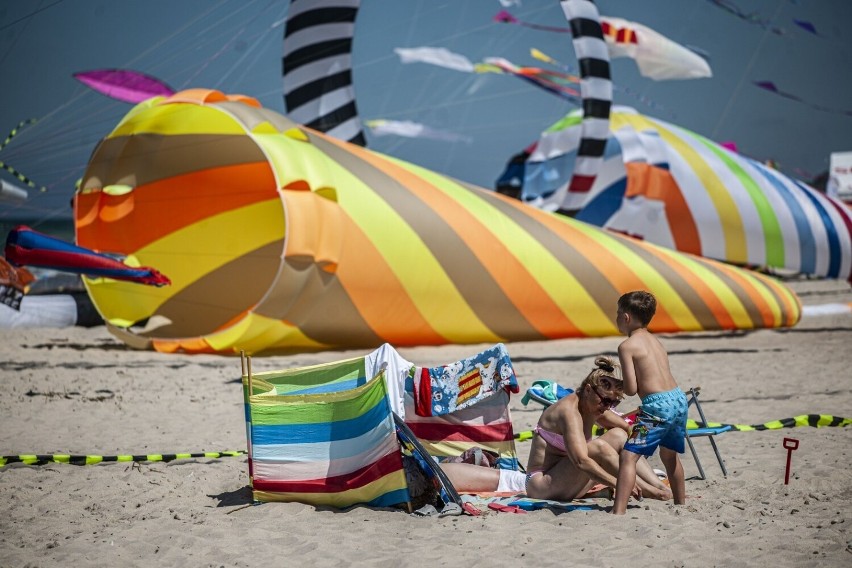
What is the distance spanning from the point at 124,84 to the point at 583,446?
651 centimetres

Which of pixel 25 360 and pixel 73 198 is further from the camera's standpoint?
pixel 73 198

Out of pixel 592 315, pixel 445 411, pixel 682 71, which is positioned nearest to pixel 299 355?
pixel 592 315

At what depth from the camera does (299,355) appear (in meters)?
7.77

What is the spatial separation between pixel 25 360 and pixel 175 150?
6.79ft

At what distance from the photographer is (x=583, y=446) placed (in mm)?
3504

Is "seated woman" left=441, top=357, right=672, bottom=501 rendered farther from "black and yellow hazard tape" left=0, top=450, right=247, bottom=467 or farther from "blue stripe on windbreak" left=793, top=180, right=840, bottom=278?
"blue stripe on windbreak" left=793, top=180, right=840, bottom=278

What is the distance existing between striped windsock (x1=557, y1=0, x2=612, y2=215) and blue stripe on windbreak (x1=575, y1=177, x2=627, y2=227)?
3343 mm

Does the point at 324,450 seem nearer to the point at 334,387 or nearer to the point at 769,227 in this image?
the point at 334,387

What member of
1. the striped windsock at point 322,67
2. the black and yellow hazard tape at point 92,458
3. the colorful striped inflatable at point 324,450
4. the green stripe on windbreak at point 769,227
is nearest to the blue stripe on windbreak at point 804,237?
the green stripe on windbreak at point 769,227

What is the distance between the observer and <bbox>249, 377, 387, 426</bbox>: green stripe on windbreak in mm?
3562

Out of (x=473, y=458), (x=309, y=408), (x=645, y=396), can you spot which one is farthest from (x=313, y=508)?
(x=645, y=396)

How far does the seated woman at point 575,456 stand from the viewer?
3496mm

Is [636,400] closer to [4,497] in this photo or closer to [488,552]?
[488,552]

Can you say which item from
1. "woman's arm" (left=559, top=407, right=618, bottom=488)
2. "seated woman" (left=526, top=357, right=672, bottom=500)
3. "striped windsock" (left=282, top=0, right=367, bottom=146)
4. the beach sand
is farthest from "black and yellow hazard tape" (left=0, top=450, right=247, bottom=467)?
"striped windsock" (left=282, top=0, right=367, bottom=146)
